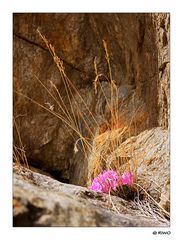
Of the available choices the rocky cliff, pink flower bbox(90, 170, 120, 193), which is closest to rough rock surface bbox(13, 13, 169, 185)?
the rocky cliff

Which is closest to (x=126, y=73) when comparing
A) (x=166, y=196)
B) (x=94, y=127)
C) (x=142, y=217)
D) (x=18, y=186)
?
(x=94, y=127)

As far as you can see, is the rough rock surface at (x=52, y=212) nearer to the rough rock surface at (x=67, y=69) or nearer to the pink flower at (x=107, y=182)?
the pink flower at (x=107, y=182)

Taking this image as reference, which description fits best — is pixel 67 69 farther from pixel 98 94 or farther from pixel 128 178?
pixel 128 178

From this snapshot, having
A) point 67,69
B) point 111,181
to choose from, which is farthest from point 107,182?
point 67,69

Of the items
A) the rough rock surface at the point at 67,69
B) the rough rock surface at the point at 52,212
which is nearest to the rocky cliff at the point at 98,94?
the rough rock surface at the point at 67,69

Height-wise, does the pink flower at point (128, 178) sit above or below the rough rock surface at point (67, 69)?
below

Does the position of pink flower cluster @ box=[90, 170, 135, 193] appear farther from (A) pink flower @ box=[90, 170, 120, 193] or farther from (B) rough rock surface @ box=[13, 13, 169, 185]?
(B) rough rock surface @ box=[13, 13, 169, 185]

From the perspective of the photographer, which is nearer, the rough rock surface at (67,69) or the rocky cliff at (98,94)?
the rocky cliff at (98,94)
